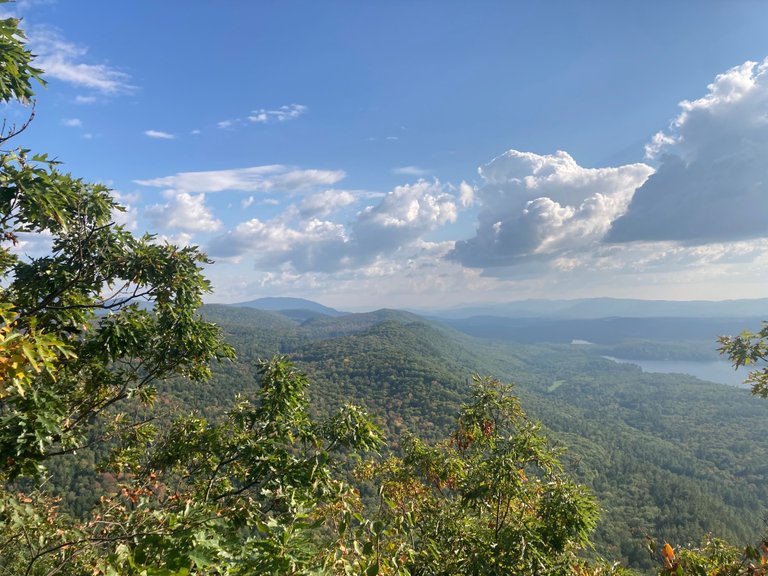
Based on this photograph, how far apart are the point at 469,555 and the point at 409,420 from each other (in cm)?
12011

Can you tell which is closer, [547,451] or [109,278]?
[109,278]

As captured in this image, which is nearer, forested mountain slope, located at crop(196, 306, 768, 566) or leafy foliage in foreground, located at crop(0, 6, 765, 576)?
leafy foliage in foreground, located at crop(0, 6, 765, 576)

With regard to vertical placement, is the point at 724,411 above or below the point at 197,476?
below

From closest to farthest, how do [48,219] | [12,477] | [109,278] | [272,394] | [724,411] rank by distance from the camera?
[12,477]
[48,219]
[109,278]
[272,394]
[724,411]

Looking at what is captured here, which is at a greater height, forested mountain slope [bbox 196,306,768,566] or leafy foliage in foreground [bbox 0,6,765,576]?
leafy foliage in foreground [bbox 0,6,765,576]

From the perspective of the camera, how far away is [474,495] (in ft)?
25.8

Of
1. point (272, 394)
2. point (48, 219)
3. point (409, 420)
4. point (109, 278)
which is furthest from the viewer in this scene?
point (409, 420)

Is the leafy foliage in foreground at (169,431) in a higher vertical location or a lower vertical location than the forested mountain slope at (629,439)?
higher

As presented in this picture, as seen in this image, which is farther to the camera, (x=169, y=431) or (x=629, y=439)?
Answer: (x=629, y=439)

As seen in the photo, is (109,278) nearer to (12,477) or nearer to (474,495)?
(12,477)

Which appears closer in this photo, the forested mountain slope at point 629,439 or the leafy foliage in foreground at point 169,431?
the leafy foliage in foreground at point 169,431

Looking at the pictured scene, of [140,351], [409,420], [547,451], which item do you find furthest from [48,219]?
[409,420]

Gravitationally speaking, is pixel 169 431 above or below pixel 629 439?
above

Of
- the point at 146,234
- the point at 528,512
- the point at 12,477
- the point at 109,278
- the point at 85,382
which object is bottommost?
the point at 528,512
